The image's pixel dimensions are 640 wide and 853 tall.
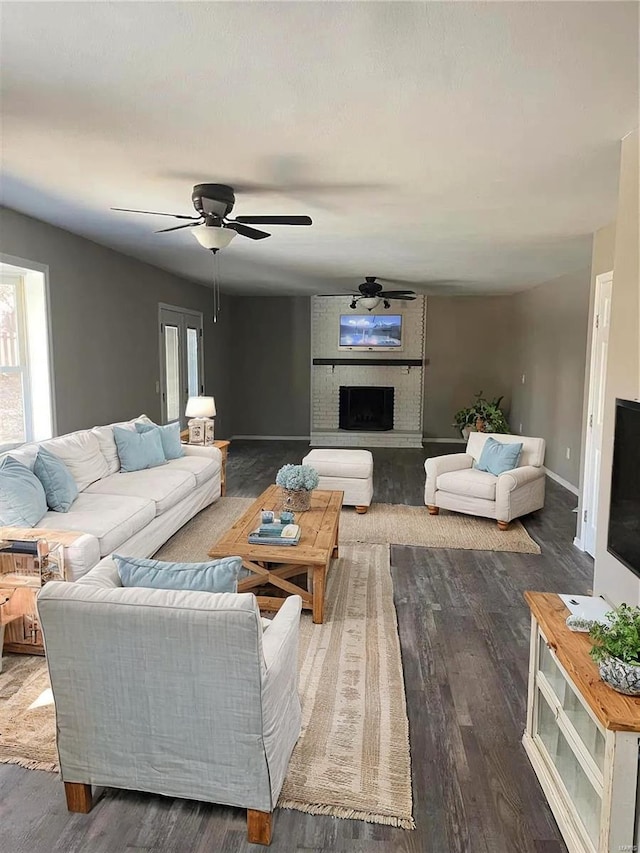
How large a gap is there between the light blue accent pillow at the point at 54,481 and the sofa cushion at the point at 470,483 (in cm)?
319

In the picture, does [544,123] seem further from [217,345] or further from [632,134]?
[217,345]

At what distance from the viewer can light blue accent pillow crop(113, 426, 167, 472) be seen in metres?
4.80

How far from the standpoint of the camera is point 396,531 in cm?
485

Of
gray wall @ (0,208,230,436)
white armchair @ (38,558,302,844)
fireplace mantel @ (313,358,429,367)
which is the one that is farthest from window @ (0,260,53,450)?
fireplace mantel @ (313,358,429,367)

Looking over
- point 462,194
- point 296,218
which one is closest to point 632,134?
point 462,194

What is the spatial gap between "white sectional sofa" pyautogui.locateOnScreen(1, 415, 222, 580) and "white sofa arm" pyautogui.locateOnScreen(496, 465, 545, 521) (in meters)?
2.68

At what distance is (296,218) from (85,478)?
2.51 metres

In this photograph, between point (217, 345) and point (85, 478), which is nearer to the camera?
point (85, 478)

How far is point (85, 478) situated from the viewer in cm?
420

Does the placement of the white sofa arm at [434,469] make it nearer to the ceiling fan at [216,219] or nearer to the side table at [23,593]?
the ceiling fan at [216,219]

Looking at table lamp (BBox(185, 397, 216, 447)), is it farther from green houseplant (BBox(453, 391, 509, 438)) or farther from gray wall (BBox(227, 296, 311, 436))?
green houseplant (BBox(453, 391, 509, 438))

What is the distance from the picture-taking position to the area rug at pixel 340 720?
1.95 m

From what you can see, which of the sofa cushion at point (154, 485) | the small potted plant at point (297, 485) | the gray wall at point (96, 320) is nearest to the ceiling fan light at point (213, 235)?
the small potted plant at point (297, 485)

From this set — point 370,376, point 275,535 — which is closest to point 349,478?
point 275,535
